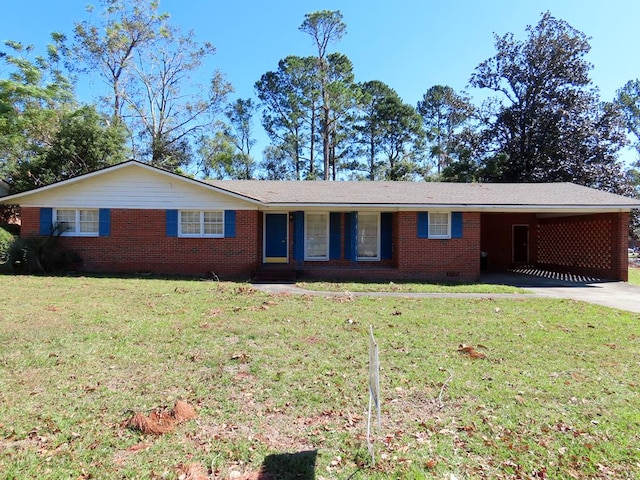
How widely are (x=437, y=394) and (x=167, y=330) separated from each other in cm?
446

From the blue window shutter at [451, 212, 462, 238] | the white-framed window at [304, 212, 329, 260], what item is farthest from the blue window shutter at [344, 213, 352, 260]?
the blue window shutter at [451, 212, 462, 238]

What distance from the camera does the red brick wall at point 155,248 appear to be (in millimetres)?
14336

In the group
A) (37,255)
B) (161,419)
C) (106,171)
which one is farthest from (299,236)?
(161,419)

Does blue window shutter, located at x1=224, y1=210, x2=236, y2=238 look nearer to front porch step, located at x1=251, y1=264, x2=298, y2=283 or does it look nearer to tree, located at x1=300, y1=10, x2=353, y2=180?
front porch step, located at x1=251, y1=264, x2=298, y2=283

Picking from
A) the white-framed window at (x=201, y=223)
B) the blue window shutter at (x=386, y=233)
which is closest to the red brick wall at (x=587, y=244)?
the blue window shutter at (x=386, y=233)

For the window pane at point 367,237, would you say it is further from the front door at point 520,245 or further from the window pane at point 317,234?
the front door at point 520,245

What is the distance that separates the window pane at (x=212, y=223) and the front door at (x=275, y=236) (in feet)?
6.01

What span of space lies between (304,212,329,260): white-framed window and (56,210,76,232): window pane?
332 inches

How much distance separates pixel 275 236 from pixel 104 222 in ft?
20.1

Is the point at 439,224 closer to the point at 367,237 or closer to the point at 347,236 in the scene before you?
the point at 367,237

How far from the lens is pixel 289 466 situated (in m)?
3.00

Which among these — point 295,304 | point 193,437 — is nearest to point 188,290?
point 295,304

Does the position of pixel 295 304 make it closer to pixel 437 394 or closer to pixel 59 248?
pixel 437 394

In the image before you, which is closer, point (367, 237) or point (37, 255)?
point (37, 255)
